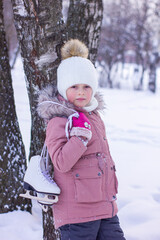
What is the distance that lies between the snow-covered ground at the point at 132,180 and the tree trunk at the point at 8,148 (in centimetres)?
14

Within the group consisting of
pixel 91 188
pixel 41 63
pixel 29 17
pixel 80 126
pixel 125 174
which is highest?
pixel 29 17

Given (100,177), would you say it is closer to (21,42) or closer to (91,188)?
(91,188)

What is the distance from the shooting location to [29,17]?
1.88 m

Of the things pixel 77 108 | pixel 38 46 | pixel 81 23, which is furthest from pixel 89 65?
pixel 81 23

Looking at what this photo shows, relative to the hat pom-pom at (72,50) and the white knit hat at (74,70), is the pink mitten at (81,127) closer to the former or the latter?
the white knit hat at (74,70)

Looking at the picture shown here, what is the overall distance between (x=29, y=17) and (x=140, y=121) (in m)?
6.49

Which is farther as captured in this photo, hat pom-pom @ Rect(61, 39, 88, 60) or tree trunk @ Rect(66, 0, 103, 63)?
tree trunk @ Rect(66, 0, 103, 63)

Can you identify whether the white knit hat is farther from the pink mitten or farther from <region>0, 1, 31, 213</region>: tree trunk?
<region>0, 1, 31, 213</region>: tree trunk

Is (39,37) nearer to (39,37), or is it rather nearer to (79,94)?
(39,37)

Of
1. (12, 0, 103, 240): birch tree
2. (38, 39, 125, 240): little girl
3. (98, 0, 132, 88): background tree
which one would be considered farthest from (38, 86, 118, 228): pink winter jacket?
(98, 0, 132, 88): background tree

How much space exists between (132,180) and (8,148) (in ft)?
6.28

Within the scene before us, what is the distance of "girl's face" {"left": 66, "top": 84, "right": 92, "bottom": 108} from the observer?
171 cm

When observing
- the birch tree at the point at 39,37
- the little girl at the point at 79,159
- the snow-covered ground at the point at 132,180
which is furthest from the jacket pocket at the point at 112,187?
the snow-covered ground at the point at 132,180

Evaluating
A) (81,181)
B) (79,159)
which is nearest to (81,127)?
(79,159)
